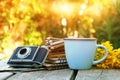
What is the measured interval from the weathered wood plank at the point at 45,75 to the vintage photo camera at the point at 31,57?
0.06m

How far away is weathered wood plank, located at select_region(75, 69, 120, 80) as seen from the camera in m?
1.15

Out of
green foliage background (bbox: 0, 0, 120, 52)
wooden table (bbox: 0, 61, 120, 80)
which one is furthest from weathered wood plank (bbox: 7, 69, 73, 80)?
green foliage background (bbox: 0, 0, 120, 52)

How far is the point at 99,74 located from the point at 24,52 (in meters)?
0.28

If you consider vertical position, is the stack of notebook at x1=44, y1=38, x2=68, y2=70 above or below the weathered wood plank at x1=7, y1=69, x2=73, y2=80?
above

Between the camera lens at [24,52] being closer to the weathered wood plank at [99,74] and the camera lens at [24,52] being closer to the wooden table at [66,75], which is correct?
the wooden table at [66,75]

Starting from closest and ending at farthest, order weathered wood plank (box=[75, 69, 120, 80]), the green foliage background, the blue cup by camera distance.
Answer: weathered wood plank (box=[75, 69, 120, 80]), the blue cup, the green foliage background

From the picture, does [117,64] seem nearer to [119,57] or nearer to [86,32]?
[119,57]

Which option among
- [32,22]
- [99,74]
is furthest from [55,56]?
[32,22]

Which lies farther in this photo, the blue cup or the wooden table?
the blue cup

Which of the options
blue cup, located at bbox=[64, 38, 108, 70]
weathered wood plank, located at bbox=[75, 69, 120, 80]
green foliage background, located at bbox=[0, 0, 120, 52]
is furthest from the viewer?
green foliage background, located at bbox=[0, 0, 120, 52]

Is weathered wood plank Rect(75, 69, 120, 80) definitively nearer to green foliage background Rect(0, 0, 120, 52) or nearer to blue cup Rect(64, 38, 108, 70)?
blue cup Rect(64, 38, 108, 70)

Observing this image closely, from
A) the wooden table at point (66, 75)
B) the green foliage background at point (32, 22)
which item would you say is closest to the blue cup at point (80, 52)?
the wooden table at point (66, 75)

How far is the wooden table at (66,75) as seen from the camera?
3.81ft

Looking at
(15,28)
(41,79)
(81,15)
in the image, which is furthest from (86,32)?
(41,79)
